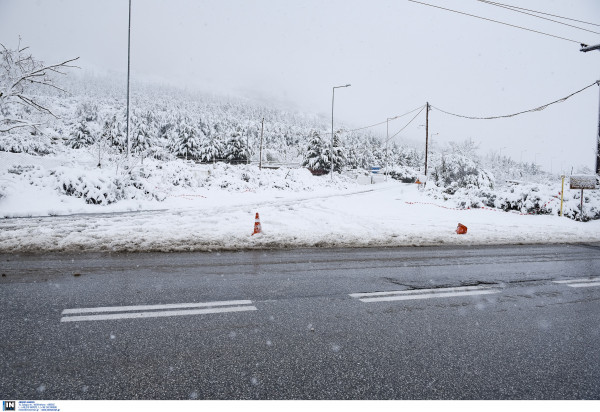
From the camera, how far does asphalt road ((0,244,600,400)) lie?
9.09ft

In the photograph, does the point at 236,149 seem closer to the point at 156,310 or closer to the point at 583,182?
the point at 583,182

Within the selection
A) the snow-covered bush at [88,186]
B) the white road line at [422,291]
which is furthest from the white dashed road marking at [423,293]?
the snow-covered bush at [88,186]

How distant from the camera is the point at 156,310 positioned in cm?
422

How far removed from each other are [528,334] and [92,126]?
7395cm

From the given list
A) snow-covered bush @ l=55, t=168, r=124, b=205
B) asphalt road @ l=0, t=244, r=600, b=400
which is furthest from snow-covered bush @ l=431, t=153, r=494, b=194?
asphalt road @ l=0, t=244, r=600, b=400

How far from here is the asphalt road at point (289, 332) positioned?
2770mm

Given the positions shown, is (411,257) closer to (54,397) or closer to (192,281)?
(192,281)

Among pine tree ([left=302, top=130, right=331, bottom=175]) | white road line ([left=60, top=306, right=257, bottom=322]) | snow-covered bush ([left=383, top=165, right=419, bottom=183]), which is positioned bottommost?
white road line ([left=60, top=306, right=257, bottom=322])

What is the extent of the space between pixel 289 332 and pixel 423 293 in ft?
8.10

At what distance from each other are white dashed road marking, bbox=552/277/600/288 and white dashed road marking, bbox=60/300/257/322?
5388mm

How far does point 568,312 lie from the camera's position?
470 centimetres
